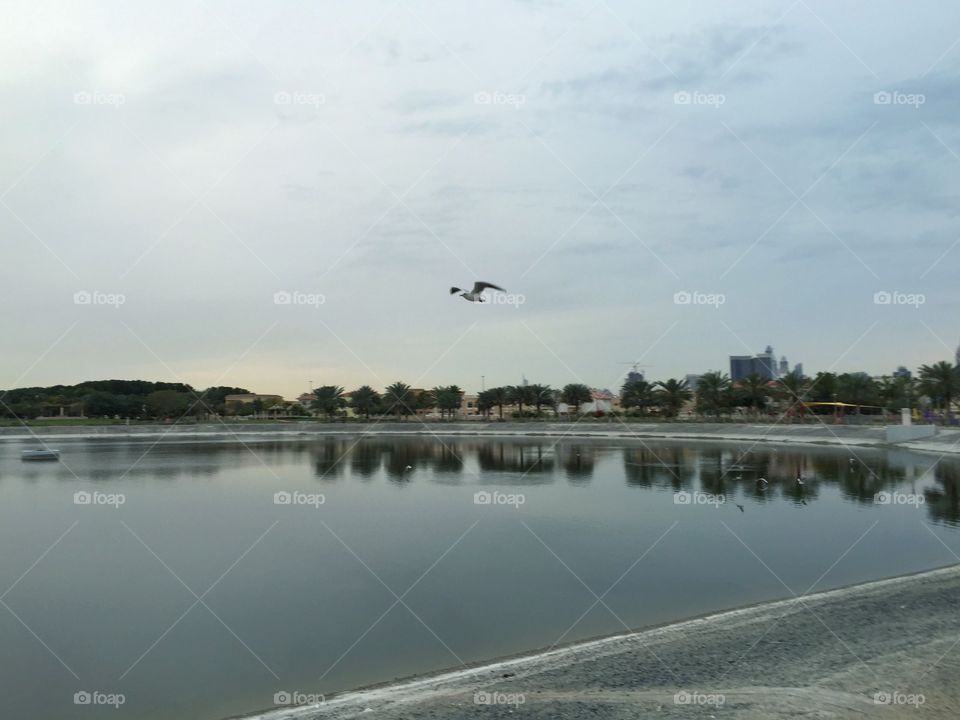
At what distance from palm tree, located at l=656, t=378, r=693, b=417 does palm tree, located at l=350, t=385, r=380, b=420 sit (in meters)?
43.0

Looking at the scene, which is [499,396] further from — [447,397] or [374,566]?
[374,566]

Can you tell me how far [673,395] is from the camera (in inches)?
3588

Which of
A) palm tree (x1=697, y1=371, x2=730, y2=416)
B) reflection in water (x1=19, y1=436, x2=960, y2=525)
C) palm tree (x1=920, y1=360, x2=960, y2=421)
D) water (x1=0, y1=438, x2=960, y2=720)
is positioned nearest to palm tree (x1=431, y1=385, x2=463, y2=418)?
palm tree (x1=697, y1=371, x2=730, y2=416)

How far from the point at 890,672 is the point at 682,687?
95.8 inches

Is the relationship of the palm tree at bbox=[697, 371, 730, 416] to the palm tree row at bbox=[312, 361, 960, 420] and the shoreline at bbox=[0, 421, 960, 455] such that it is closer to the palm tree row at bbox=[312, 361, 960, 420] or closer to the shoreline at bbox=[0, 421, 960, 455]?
the palm tree row at bbox=[312, 361, 960, 420]

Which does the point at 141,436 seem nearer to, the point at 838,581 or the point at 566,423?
the point at 566,423

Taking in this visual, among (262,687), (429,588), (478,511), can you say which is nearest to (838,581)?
(429,588)

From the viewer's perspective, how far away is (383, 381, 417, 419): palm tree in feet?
A: 374

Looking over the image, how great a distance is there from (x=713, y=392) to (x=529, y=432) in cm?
2207

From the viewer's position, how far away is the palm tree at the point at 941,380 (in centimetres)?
6644

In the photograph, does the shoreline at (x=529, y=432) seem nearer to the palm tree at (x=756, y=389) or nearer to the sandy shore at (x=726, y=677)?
the palm tree at (x=756, y=389)

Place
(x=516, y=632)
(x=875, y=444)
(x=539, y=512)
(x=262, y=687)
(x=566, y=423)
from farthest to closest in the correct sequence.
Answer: (x=566, y=423)
(x=875, y=444)
(x=539, y=512)
(x=516, y=632)
(x=262, y=687)

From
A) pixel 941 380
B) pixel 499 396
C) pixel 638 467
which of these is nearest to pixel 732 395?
pixel 941 380

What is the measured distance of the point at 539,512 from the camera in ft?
81.3
